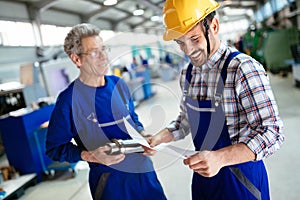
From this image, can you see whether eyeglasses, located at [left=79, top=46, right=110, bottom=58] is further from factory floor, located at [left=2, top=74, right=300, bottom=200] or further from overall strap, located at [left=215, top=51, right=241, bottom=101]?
overall strap, located at [left=215, top=51, right=241, bottom=101]

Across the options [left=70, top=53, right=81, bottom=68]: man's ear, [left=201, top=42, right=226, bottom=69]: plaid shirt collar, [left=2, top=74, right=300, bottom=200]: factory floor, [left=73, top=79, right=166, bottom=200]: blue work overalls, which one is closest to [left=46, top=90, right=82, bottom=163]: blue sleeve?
[left=73, top=79, right=166, bottom=200]: blue work overalls

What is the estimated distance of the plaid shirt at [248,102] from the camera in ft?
2.51

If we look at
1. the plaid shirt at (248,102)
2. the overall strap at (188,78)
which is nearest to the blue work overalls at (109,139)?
the overall strap at (188,78)

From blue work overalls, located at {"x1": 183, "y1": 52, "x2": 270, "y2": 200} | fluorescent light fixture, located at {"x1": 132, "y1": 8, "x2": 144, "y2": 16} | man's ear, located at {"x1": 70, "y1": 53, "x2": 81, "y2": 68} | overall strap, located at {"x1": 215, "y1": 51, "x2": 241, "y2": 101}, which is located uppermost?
fluorescent light fixture, located at {"x1": 132, "y1": 8, "x2": 144, "y2": 16}

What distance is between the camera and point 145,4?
1.72 metres

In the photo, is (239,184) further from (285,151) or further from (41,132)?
(41,132)

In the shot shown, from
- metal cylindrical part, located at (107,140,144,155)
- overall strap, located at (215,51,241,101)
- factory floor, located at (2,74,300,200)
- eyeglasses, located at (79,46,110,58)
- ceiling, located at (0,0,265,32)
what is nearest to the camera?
overall strap, located at (215,51,241,101)

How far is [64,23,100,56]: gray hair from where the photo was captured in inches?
43.9

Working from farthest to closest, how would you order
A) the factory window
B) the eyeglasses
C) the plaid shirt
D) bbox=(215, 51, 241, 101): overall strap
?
the factory window, the eyeglasses, bbox=(215, 51, 241, 101): overall strap, the plaid shirt

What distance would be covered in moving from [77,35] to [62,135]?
43 cm

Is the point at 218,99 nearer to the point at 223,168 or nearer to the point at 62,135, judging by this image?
the point at 223,168

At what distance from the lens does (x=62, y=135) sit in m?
1.12

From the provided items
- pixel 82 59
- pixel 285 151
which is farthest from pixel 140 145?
pixel 285 151

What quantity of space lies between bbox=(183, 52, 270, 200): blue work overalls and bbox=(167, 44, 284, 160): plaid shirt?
0.09 feet
